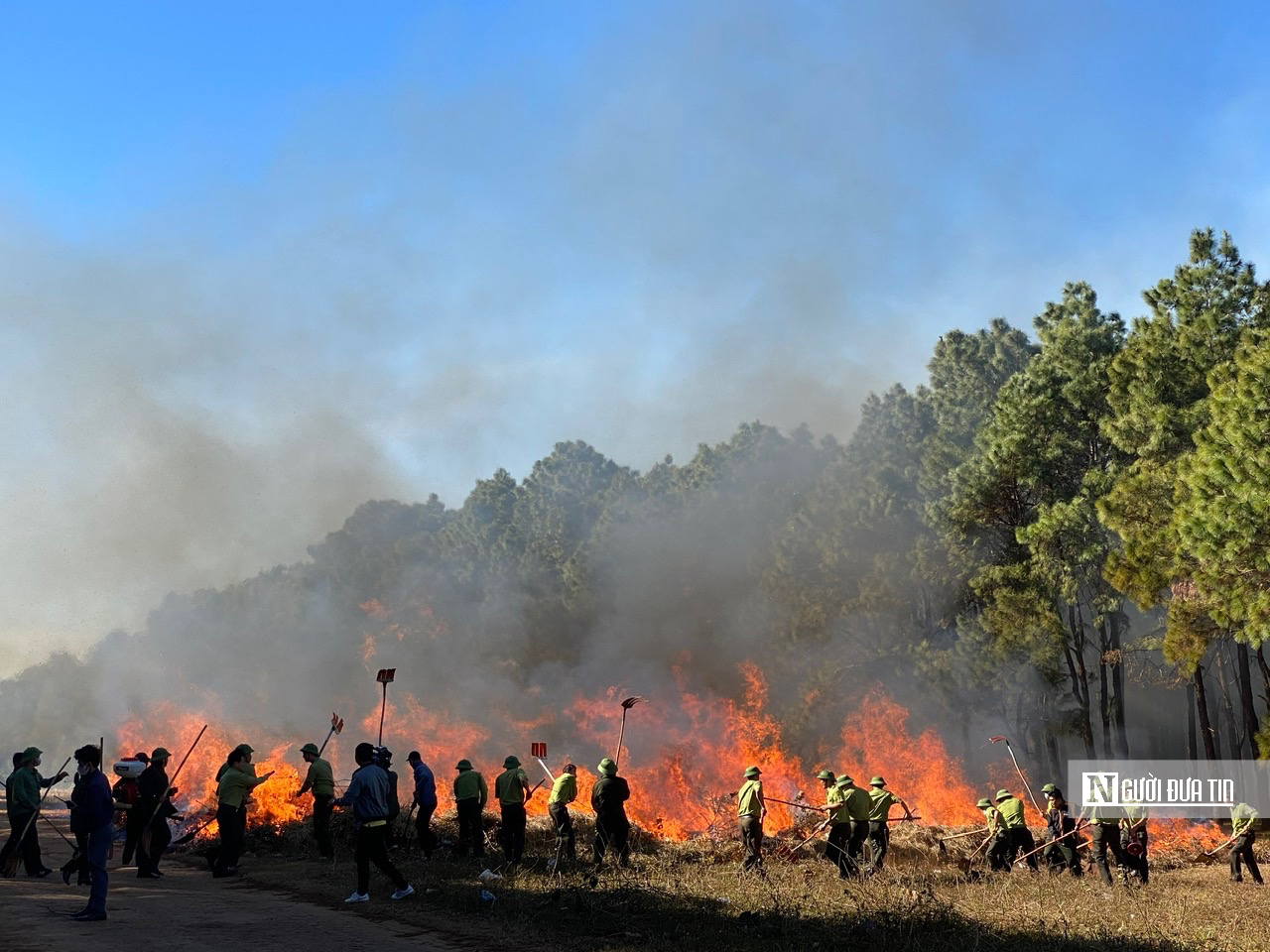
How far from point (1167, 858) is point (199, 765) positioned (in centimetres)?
3560

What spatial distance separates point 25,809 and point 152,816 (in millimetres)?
1701

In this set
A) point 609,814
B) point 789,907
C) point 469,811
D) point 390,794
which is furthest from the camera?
point 469,811

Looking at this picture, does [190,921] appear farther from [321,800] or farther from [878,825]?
[878,825]

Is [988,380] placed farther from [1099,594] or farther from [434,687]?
[434,687]

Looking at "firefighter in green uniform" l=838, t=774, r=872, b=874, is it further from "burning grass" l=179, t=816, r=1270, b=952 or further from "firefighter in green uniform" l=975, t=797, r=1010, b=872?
"firefighter in green uniform" l=975, t=797, r=1010, b=872

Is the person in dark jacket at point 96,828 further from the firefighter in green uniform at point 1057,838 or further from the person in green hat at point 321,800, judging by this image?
the firefighter in green uniform at point 1057,838

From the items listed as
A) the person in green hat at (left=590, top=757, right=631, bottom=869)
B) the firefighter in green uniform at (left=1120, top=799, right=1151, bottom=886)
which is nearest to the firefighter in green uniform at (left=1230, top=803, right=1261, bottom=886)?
the firefighter in green uniform at (left=1120, top=799, right=1151, bottom=886)

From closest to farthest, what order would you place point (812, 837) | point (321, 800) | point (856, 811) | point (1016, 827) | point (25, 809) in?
point (25, 809) → point (856, 811) → point (321, 800) → point (1016, 827) → point (812, 837)

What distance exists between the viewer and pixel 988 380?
43.3 meters

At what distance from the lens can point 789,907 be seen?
1218 cm

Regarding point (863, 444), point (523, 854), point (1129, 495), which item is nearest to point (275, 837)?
point (523, 854)

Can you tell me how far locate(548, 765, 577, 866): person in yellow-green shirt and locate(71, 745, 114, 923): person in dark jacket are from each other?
6.65m

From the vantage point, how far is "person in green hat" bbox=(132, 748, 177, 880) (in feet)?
51.0

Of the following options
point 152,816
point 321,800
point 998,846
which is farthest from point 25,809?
point 998,846
